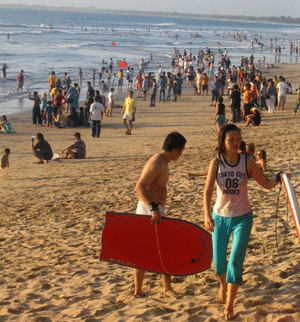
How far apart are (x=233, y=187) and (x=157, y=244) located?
0.87 meters

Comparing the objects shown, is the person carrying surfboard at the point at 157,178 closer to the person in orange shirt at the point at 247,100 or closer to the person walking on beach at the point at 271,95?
the person in orange shirt at the point at 247,100

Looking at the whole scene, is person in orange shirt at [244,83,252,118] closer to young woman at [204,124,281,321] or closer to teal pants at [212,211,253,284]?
young woman at [204,124,281,321]

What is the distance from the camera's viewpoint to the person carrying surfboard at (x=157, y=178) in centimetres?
430

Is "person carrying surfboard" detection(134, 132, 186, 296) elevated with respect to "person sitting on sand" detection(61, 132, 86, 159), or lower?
elevated

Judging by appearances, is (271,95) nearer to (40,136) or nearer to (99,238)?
(40,136)

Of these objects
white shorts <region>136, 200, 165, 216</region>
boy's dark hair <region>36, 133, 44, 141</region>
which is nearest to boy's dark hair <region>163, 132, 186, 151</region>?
white shorts <region>136, 200, 165, 216</region>

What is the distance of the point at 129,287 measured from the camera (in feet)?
16.6

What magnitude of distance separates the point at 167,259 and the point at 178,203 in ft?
12.7

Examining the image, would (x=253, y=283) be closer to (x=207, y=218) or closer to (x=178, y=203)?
(x=207, y=218)

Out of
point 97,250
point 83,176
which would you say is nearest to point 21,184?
point 83,176

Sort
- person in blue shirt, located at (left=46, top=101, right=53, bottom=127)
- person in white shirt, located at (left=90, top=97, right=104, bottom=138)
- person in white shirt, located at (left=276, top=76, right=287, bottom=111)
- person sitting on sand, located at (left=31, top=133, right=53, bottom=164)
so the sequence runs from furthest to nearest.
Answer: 1. person in white shirt, located at (left=276, top=76, right=287, bottom=111)
2. person in blue shirt, located at (left=46, top=101, right=53, bottom=127)
3. person in white shirt, located at (left=90, top=97, right=104, bottom=138)
4. person sitting on sand, located at (left=31, top=133, right=53, bottom=164)

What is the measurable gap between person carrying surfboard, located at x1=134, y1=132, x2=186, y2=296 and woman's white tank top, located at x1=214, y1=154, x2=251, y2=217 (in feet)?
1.57

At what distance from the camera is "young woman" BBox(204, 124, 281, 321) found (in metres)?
3.95

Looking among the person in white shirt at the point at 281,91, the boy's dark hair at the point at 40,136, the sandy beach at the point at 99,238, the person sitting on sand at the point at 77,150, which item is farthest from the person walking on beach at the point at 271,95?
the boy's dark hair at the point at 40,136
